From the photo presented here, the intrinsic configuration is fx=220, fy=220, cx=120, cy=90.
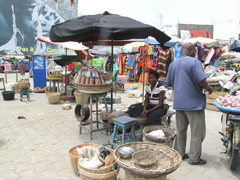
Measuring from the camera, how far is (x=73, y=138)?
490 centimetres

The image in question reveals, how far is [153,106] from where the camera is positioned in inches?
186

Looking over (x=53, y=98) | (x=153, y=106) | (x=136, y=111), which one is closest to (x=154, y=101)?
(x=153, y=106)

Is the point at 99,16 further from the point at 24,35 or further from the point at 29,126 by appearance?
the point at 24,35

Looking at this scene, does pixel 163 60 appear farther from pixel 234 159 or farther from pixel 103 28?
pixel 234 159

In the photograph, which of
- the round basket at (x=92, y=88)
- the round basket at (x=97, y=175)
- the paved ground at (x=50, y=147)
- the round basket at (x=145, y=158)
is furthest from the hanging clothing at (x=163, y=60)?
the round basket at (x=97, y=175)

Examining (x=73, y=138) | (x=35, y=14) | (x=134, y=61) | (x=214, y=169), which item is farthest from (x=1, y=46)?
(x=214, y=169)

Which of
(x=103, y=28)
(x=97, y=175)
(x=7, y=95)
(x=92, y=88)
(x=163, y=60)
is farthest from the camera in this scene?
(x=163, y=60)

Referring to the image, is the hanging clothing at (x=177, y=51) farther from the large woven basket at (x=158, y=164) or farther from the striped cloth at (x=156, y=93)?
the large woven basket at (x=158, y=164)

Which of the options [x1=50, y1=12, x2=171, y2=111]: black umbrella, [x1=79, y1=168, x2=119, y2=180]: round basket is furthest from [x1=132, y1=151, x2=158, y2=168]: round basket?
[x1=50, y1=12, x2=171, y2=111]: black umbrella

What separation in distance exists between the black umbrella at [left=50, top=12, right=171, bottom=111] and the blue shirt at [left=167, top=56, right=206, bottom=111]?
111 centimetres

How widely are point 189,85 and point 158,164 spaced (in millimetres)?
1341

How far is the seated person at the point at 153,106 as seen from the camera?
4.45 meters

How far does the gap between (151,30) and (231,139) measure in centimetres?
242

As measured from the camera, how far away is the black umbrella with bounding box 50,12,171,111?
4059mm
